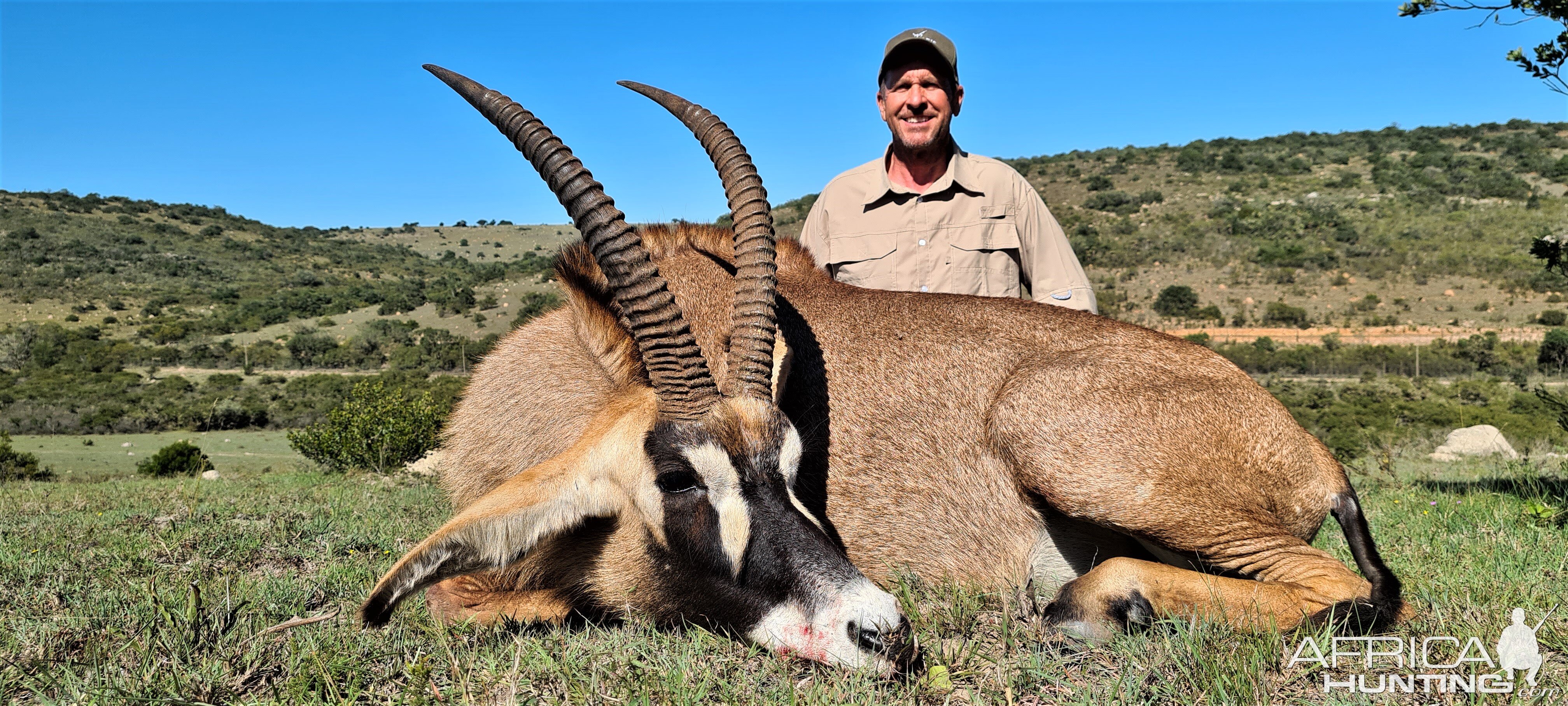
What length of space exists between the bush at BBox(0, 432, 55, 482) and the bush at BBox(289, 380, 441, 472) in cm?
469

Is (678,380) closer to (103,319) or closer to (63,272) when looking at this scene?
(103,319)

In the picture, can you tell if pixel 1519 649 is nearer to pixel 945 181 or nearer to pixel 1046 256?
pixel 1046 256

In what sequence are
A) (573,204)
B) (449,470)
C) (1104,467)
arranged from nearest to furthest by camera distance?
(573,204)
(1104,467)
(449,470)

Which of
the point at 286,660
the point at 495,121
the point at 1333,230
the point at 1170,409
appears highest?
the point at 1333,230

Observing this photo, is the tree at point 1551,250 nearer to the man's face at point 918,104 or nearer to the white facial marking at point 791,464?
the man's face at point 918,104

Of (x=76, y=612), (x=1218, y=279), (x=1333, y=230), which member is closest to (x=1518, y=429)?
(x=76, y=612)

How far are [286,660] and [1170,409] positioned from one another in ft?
11.4

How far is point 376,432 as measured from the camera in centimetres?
1689

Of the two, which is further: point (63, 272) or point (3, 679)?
point (63, 272)

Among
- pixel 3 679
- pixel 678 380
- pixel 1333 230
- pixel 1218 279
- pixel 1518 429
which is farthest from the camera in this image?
pixel 1333 230

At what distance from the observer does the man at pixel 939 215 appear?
21.4 feet

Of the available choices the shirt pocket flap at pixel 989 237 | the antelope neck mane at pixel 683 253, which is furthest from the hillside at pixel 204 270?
the antelope neck mane at pixel 683 253

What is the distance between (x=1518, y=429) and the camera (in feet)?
61.0

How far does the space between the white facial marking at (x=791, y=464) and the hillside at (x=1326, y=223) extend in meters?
41.0
